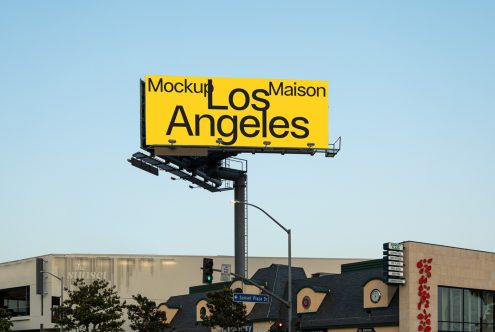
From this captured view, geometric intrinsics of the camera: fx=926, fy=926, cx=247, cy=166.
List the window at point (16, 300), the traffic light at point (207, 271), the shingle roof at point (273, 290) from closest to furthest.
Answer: the traffic light at point (207, 271)
the shingle roof at point (273, 290)
the window at point (16, 300)

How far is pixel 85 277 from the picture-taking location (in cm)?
10619

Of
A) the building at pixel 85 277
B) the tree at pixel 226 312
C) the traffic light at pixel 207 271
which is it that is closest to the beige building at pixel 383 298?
the tree at pixel 226 312

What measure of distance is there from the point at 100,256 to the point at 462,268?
60.8m

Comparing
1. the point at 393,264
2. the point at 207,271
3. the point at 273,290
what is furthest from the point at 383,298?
the point at 273,290

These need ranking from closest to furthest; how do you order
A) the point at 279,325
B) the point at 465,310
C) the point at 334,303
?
the point at 279,325, the point at 465,310, the point at 334,303

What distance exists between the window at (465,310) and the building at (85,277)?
5565 cm

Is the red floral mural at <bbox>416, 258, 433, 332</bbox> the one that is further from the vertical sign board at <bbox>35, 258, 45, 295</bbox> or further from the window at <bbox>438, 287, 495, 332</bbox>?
the vertical sign board at <bbox>35, 258, 45, 295</bbox>

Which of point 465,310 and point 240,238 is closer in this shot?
point 465,310

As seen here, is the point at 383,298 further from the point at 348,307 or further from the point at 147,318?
the point at 147,318

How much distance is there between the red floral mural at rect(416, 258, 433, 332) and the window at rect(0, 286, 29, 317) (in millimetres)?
63605

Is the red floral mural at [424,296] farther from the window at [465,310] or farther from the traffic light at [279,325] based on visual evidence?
the traffic light at [279,325]

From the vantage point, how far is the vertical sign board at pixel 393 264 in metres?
53.0

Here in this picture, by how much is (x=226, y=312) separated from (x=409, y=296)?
16875 mm

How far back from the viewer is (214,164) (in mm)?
76750
